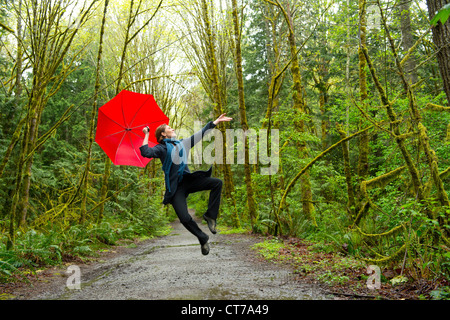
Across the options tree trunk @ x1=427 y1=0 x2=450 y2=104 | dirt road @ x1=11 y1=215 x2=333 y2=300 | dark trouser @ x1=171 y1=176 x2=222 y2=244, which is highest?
tree trunk @ x1=427 y1=0 x2=450 y2=104

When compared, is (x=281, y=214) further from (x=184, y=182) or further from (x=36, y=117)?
(x=36, y=117)

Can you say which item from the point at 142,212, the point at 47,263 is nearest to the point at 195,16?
the point at 142,212

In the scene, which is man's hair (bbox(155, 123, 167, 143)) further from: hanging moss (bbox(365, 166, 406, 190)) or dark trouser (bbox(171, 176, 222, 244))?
hanging moss (bbox(365, 166, 406, 190))

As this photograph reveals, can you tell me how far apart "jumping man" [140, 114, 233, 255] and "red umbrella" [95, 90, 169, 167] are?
0.34 metres

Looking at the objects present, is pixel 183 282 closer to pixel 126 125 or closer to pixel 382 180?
pixel 126 125

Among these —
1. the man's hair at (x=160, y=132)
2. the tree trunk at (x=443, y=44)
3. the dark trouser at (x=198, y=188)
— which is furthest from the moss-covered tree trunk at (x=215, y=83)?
the tree trunk at (x=443, y=44)

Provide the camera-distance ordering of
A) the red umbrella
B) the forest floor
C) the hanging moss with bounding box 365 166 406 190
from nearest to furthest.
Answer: the forest floor < the red umbrella < the hanging moss with bounding box 365 166 406 190

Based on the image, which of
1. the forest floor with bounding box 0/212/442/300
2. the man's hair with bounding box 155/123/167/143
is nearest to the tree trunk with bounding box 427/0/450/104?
the forest floor with bounding box 0/212/442/300

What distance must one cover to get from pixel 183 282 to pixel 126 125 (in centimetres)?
260

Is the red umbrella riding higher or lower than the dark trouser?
higher

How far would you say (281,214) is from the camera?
9.45m

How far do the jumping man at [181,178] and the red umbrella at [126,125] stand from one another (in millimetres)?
343

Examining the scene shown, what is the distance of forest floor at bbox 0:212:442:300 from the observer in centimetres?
379
